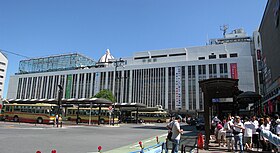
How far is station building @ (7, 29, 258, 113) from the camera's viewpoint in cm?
6894

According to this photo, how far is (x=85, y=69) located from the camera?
87250 mm

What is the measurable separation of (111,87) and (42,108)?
170ft

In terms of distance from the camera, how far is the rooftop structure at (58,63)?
8994 cm

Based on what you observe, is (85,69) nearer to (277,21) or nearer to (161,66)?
(161,66)

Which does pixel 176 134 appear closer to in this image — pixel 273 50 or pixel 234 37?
pixel 273 50

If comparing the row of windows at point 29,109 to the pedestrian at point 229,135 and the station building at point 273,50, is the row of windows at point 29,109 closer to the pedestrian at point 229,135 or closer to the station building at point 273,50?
the pedestrian at point 229,135

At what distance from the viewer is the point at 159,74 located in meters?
76.3

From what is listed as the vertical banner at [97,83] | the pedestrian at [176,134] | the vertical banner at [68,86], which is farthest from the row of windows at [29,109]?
the vertical banner at [68,86]

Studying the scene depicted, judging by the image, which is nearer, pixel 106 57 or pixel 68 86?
pixel 68 86

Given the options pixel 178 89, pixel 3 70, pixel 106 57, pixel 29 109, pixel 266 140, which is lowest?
pixel 266 140

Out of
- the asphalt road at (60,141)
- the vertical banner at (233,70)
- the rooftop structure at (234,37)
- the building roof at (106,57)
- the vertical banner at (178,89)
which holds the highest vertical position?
the rooftop structure at (234,37)

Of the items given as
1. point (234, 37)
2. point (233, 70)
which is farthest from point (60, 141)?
point (234, 37)

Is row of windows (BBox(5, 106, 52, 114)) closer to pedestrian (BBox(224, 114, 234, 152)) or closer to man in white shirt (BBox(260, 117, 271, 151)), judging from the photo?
pedestrian (BBox(224, 114, 234, 152))

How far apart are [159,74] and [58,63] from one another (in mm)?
43692
